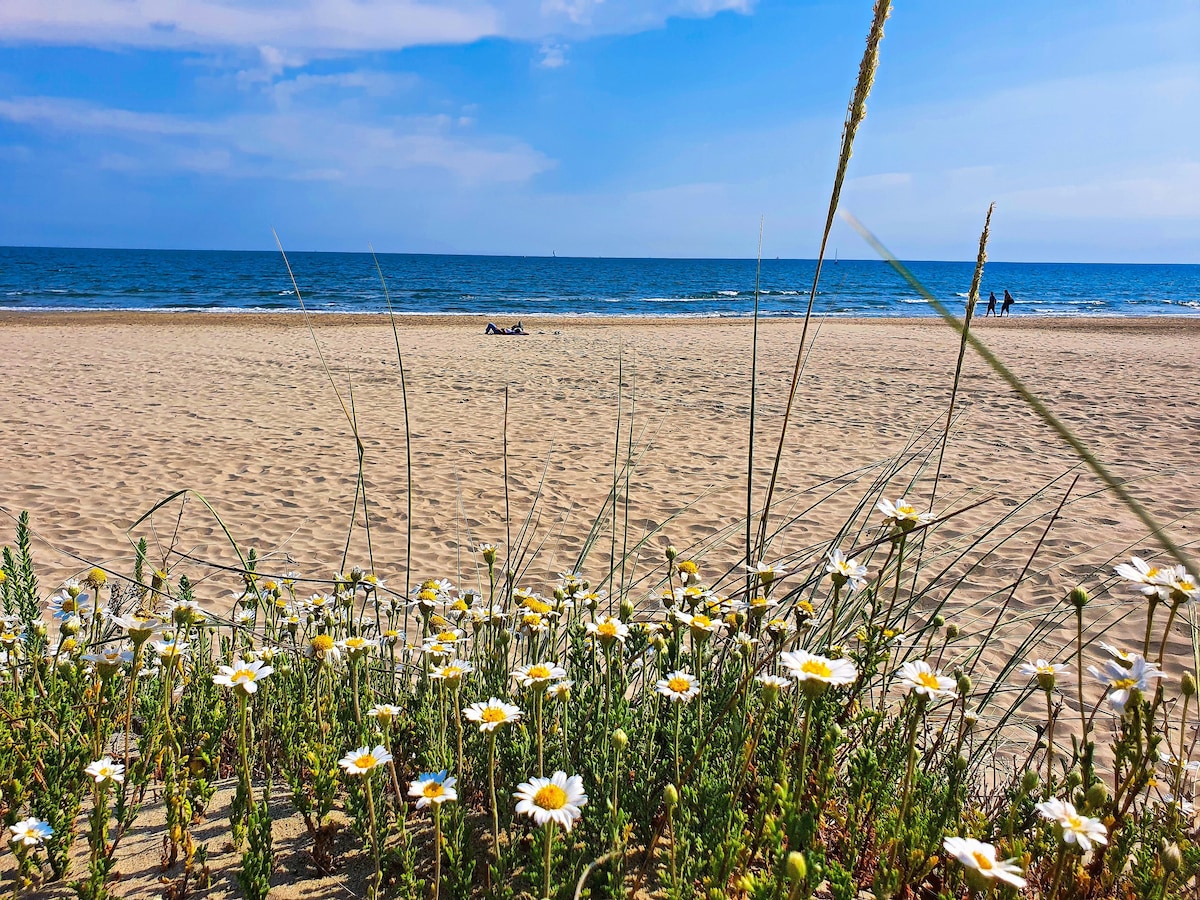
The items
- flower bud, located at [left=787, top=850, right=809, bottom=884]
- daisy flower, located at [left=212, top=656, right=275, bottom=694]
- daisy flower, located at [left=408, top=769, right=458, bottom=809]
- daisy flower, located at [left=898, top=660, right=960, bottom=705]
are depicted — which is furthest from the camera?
daisy flower, located at [left=212, top=656, right=275, bottom=694]

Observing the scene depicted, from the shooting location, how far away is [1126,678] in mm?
1601

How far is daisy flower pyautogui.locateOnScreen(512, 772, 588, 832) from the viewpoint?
131 centimetres

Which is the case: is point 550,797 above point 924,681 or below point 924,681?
below

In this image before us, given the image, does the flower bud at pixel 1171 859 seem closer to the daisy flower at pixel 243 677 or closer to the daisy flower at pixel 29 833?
the daisy flower at pixel 243 677

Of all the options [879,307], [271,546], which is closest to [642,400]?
[271,546]

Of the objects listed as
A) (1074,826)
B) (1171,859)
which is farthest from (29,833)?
(1171,859)

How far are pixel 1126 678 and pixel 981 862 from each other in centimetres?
68

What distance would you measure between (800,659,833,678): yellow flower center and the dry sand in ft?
3.75

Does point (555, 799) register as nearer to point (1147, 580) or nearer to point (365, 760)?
point (365, 760)

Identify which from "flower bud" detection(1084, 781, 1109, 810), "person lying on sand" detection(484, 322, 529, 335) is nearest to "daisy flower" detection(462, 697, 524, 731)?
"flower bud" detection(1084, 781, 1109, 810)

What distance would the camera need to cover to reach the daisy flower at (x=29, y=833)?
1.61m

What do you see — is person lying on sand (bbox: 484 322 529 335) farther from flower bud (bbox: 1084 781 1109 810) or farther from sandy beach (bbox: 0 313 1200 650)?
flower bud (bbox: 1084 781 1109 810)

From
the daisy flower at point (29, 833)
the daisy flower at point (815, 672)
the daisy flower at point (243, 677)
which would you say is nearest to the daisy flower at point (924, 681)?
the daisy flower at point (815, 672)

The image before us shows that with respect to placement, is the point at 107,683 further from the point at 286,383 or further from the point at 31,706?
the point at 286,383
